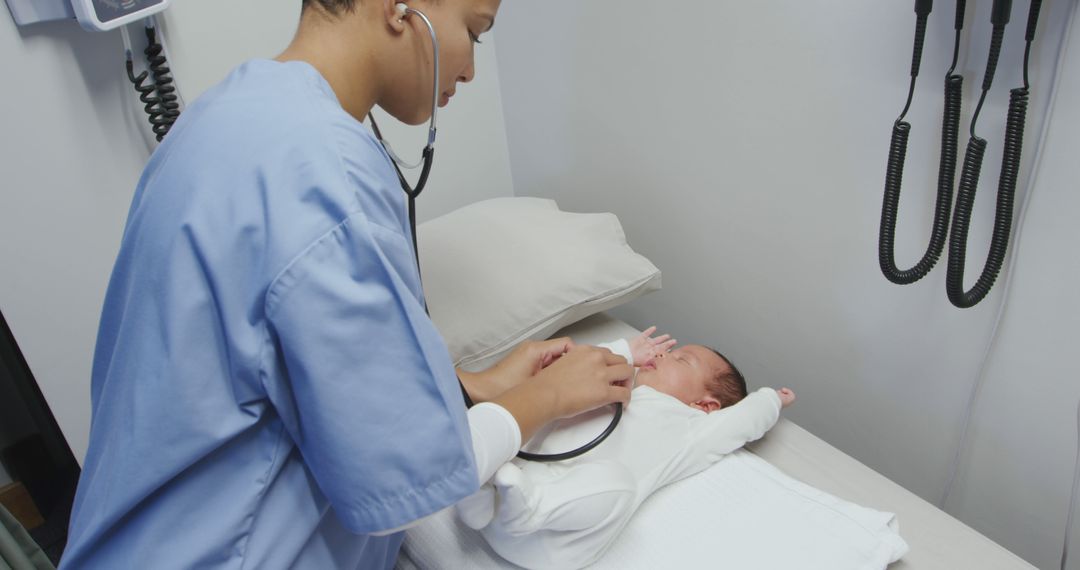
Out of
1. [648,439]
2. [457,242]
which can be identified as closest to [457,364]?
[457,242]

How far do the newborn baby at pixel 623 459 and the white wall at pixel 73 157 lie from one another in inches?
40.1

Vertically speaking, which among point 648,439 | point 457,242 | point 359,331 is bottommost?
point 648,439

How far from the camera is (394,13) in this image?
80cm

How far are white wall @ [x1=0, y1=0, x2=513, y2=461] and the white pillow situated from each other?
593 mm

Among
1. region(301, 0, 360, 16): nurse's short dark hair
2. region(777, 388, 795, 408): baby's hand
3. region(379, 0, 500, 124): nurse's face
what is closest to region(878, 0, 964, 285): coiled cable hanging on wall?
region(777, 388, 795, 408): baby's hand

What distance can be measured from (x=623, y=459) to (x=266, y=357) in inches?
25.9

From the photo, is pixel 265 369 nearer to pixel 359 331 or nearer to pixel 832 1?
pixel 359 331

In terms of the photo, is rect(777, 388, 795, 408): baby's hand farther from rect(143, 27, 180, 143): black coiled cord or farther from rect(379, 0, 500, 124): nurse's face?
rect(143, 27, 180, 143): black coiled cord

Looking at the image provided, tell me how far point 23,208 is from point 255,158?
981 millimetres

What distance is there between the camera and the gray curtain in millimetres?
1101

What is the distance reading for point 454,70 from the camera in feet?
2.86

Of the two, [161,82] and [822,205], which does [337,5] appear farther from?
[822,205]

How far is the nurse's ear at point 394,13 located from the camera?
79 centimetres

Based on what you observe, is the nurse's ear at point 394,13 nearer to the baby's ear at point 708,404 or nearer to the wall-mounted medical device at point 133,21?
the wall-mounted medical device at point 133,21
